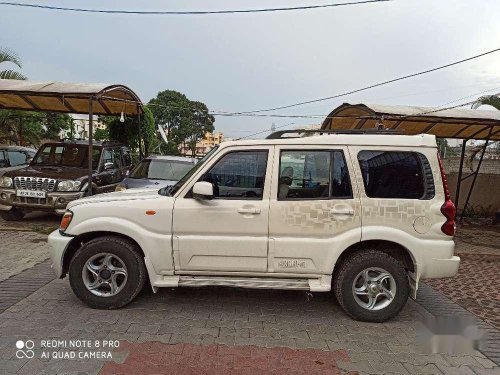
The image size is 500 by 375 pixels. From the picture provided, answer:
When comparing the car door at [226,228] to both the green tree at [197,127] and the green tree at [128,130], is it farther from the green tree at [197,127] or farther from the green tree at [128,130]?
the green tree at [197,127]

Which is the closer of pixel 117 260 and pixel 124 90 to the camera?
pixel 117 260

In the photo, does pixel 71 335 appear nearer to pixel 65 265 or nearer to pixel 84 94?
pixel 65 265

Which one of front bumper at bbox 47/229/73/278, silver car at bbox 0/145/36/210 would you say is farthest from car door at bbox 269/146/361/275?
silver car at bbox 0/145/36/210

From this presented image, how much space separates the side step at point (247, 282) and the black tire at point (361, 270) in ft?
1.31

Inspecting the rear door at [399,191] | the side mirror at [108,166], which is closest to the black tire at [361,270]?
the rear door at [399,191]

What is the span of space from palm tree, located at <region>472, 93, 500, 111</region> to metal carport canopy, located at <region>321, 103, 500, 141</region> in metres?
0.79

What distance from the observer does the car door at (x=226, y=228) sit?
3840 mm

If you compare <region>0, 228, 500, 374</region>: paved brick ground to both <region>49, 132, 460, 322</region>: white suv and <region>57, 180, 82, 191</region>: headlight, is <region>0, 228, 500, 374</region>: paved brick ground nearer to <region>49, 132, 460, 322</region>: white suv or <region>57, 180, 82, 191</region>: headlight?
<region>49, 132, 460, 322</region>: white suv

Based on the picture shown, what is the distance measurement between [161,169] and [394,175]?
6.00 m

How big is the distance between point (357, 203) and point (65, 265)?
3.15m

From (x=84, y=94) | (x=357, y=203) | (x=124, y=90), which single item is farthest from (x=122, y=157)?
(x=357, y=203)

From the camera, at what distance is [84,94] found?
754 centimetres

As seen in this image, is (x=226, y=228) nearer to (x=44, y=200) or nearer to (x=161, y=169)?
(x=161, y=169)

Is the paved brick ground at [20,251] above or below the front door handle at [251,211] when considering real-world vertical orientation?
below
